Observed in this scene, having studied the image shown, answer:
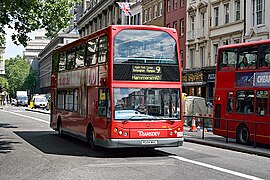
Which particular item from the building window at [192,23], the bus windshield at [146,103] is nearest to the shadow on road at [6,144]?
the bus windshield at [146,103]

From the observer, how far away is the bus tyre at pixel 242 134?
68.2 feet

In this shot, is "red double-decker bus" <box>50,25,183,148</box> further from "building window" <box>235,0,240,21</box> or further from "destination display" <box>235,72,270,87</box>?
"building window" <box>235,0,240,21</box>

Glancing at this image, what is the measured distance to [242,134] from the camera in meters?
21.1

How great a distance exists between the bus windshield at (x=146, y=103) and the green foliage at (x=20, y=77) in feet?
455

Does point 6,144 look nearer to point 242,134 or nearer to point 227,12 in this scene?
Result: point 242,134

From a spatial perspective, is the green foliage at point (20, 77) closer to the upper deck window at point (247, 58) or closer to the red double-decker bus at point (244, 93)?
the red double-decker bus at point (244, 93)

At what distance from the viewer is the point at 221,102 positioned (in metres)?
23.0

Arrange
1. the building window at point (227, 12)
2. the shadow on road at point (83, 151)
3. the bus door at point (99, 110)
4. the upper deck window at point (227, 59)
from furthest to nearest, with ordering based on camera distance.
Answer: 1. the building window at point (227, 12)
2. the upper deck window at point (227, 59)
3. the shadow on road at point (83, 151)
4. the bus door at point (99, 110)

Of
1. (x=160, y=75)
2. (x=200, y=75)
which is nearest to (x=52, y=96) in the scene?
(x=160, y=75)

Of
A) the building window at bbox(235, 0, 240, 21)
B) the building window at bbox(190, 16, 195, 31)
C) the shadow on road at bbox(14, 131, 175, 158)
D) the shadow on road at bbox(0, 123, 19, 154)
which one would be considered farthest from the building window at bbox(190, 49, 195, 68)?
the shadow on road at bbox(14, 131, 175, 158)

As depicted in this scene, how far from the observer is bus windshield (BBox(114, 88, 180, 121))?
15797 mm

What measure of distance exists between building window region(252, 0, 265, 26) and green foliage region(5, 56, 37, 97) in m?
120

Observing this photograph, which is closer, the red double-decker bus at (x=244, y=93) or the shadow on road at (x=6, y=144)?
the shadow on road at (x=6, y=144)

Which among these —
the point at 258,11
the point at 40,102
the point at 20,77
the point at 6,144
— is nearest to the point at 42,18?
the point at 6,144
